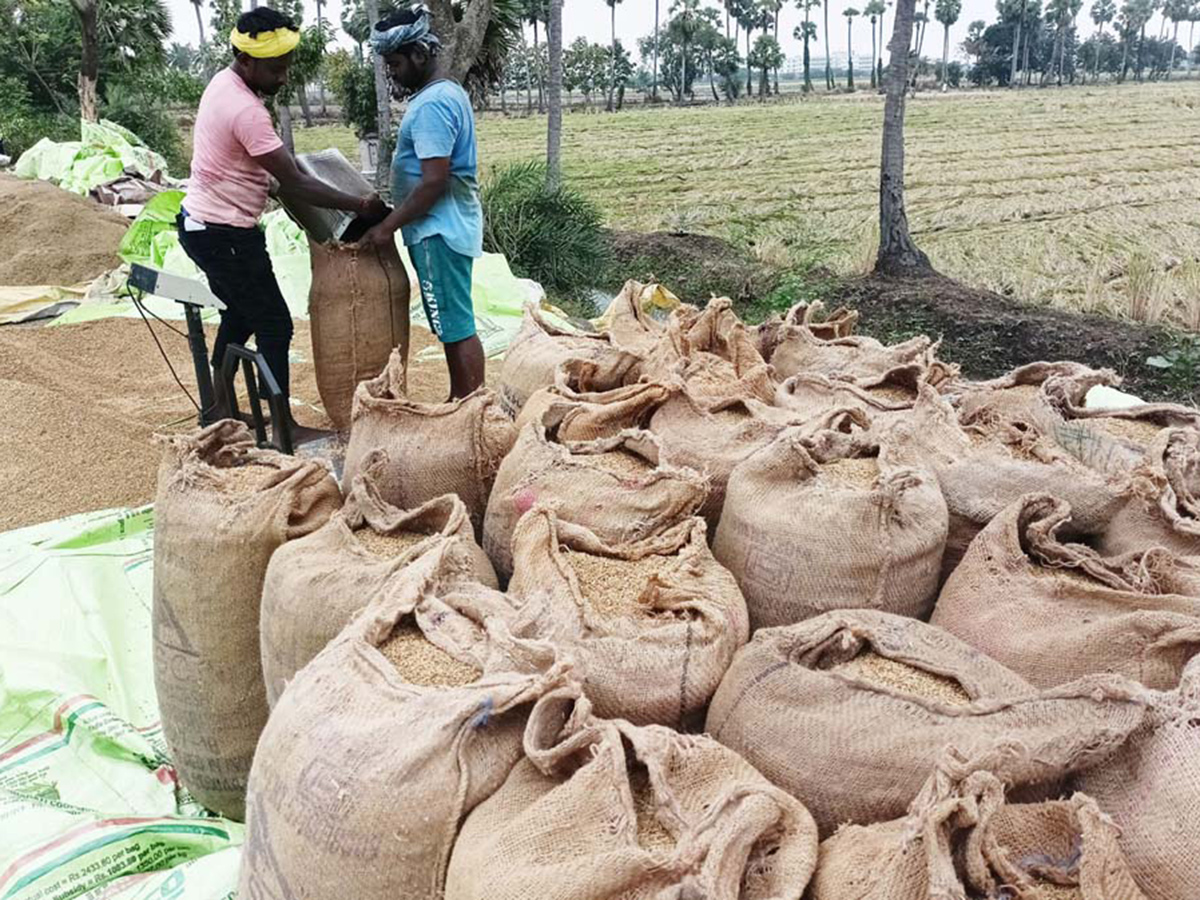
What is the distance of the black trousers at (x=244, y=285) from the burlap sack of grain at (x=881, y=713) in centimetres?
277

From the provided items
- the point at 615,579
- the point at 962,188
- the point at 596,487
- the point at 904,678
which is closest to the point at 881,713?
the point at 904,678

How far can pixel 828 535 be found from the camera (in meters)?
1.86

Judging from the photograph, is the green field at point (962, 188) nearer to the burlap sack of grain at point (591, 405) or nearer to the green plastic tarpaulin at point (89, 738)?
the burlap sack of grain at point (591, 405)

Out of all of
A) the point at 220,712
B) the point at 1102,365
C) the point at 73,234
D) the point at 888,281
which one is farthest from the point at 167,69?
the point at 220,712

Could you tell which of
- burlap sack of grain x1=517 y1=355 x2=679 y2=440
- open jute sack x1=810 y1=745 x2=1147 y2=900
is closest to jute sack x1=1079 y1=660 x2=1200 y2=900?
open jute sack x1=810 y1=745 x2=1147 y2=900

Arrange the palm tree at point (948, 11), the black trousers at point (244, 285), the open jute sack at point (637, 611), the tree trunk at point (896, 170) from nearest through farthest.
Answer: the open jute sack at point (637, 611)
the black trousers at point (244, 285)
the tree trunk at point (896, 170)
the palm tree at point (948, 11)

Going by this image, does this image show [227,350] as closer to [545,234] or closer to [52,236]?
[545,234]

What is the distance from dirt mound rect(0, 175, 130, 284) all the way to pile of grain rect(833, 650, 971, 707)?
8236mm

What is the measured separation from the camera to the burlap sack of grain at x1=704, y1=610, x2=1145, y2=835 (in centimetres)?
130

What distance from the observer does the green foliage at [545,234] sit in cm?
851

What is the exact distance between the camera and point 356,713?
138 cm

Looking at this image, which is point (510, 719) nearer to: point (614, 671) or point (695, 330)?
point (614, 671)

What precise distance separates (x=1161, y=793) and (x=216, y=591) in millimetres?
1762

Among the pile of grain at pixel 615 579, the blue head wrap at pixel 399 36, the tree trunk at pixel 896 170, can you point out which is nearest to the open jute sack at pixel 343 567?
the pile of grain at pixel 615 579
